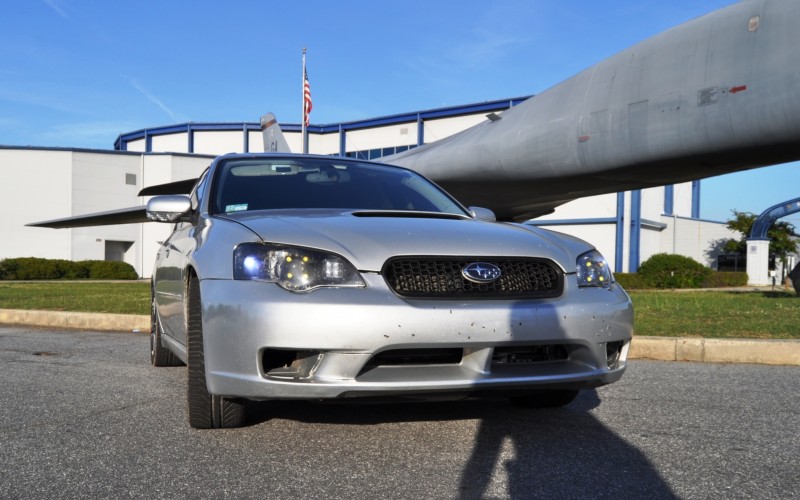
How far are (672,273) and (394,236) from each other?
1149 inches

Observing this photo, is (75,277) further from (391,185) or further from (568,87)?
(391,185)

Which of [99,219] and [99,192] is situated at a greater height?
[99,192]

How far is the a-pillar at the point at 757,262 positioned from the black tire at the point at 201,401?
107 feet

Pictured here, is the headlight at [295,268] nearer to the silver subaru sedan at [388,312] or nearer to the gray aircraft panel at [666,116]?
the silver subaru sedan at [388,312]

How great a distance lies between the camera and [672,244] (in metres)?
44.2

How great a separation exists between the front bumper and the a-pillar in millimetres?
32182

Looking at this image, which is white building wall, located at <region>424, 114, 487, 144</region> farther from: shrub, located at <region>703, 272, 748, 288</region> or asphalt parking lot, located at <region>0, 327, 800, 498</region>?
asphalt parking lot, located at <region>0, 327, 800, 498</region>

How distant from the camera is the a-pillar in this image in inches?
1248

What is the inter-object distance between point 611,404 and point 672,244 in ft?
141

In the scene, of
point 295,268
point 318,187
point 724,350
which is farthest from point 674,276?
point 295,268

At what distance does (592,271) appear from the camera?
3596 mm

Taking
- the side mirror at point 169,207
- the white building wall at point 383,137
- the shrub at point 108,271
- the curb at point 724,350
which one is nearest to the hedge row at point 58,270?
the shrub at point 108,271

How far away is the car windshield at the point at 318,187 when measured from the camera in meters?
4.29

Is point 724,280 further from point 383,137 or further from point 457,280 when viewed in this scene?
point 457,280
